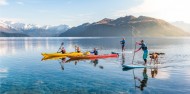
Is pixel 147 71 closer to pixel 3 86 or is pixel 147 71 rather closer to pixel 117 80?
pixel 117 80

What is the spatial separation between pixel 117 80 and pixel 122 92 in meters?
4.99

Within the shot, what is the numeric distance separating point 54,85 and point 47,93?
2993 mm

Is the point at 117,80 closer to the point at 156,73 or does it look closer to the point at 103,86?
the point at 103,86

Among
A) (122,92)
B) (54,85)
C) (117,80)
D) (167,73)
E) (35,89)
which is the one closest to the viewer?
(122,92)

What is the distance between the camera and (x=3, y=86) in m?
23.4

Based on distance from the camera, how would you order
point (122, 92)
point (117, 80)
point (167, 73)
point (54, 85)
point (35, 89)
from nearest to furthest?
point (122, 92) → point (35, 89) → point (54, 85) → point (117, 80) → point (167, 73)

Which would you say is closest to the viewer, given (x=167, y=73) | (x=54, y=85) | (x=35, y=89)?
(x=35, y=89)

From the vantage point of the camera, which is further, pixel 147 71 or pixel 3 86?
pixel 147 71

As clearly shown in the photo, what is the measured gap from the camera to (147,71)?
30578 mm

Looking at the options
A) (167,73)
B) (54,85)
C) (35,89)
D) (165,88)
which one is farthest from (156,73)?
(35,89)

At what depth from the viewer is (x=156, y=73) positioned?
2909 centimetres

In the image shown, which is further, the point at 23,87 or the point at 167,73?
the point at 167,73

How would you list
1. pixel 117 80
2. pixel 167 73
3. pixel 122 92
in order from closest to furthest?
pixel 122 92 < pixel 117 80 < pixel 167 73

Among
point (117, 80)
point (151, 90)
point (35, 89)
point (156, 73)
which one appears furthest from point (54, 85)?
point (156, 73)
